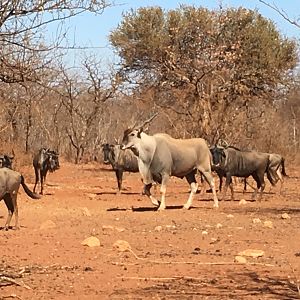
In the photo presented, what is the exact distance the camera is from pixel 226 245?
41.5 feet

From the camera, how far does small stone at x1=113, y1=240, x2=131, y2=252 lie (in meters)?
11.9

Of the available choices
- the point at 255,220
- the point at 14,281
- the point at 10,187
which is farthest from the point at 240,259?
the point at 10,187

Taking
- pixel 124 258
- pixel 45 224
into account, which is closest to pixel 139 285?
pixel 124 258

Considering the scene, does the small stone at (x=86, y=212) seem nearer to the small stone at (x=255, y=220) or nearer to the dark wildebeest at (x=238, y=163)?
the small stone at (x=255, y=220)

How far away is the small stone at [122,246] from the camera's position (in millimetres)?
11938

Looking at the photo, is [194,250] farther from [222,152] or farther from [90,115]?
[90,115]

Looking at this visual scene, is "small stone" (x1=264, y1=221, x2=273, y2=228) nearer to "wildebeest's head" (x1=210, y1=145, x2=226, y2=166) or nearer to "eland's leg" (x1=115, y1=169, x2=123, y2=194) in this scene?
"wildebeest's head" (x1=210, y1=145, x2=226, y2=166)

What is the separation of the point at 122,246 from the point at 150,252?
45 cm

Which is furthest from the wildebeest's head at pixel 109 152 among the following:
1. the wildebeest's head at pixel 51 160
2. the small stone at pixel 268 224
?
the small stone at pixel 268 224

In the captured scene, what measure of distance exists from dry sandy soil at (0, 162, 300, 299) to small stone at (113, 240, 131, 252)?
0.26 ft

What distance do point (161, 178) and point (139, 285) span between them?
10.4 meters

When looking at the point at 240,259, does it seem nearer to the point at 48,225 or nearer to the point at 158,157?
the point at 48,225

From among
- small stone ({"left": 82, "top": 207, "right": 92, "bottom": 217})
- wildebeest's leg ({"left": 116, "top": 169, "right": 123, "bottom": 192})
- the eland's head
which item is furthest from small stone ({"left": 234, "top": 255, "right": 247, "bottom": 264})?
wildebeest's leg ({"left": 116, "top": 169, "right": 123, "bottom": 192})

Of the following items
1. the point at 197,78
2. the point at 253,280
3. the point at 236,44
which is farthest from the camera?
the point at 236,44
